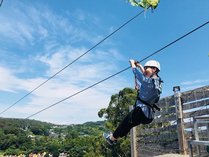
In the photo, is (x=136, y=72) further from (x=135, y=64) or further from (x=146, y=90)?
(x=146, y=90)

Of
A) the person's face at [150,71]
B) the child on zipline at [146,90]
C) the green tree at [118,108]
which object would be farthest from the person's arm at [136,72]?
the green tree at [118,108]

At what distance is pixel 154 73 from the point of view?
5613 millimetres

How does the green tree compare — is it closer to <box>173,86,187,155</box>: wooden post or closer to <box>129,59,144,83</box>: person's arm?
<box>173,86,187,155</box>: wooden post

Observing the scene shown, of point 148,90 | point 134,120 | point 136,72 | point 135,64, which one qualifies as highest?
point 135,64

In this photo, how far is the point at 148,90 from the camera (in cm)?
557

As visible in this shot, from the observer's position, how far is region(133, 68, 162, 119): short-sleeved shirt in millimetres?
5512

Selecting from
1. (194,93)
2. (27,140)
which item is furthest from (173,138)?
(27,140)

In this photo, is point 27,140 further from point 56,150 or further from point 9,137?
point 56,150

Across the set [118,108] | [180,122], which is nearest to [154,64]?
[180,122]

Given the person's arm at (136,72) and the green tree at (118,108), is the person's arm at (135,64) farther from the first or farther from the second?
the green tree at (118,108)

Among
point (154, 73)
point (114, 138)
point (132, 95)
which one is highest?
point (132, 95)

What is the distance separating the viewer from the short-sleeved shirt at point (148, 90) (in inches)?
217

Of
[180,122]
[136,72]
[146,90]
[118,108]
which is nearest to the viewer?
[136,72]

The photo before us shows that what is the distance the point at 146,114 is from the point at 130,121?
0.31 metres
